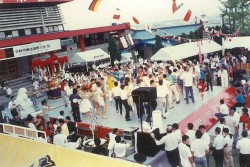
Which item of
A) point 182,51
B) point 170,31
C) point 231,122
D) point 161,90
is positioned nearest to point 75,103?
point 161,90

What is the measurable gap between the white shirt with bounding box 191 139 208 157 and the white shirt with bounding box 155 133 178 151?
65 cm

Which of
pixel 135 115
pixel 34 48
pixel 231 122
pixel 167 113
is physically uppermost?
pixel 34 48

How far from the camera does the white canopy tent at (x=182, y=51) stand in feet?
69.2

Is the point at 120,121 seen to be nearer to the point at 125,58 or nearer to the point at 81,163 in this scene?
the point at 81,163

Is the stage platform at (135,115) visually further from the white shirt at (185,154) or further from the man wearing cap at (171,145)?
the white shirt at (185,154)

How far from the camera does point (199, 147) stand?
7.64 metres

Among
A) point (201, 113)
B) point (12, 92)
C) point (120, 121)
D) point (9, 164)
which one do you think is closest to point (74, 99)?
point (120, 121)

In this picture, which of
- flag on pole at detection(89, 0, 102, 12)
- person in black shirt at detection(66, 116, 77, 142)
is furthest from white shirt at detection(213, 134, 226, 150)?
flag on pole at detection(89, 0, 102, 12)

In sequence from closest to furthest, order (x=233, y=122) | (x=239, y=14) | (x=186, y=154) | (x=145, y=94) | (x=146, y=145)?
(x=186, y=154), (x=146, y=145), (x=233, y=122), (x=145, y=94), (x=239, y=14)

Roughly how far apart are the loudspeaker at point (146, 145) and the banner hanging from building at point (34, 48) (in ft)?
43.6

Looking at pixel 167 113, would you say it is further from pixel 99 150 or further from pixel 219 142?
pixel 99 150

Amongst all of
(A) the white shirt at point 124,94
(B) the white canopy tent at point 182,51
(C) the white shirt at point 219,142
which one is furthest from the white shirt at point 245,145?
(B) the white canopy tent at point 182,51

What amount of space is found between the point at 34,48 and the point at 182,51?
1010cm

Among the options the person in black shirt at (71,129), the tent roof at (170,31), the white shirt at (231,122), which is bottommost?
the person in black shirt at (71,129)
